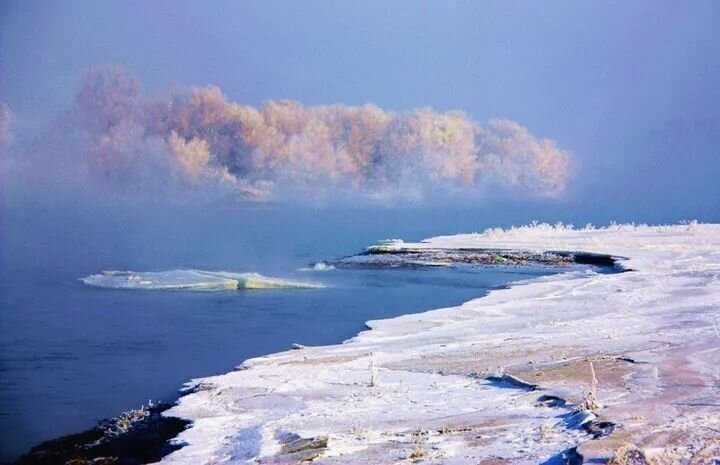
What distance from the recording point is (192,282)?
27.1m

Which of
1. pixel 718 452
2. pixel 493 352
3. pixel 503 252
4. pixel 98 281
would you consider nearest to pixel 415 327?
pixel 493 352

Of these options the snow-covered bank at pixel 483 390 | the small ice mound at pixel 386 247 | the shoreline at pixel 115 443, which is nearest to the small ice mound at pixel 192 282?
the snow-covered bank at pixel 483 390

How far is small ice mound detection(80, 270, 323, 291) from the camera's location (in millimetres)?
26500

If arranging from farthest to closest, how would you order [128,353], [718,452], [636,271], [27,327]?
1. [636,271]
2. [27,327]
3. [128,353]
4. [718,452]

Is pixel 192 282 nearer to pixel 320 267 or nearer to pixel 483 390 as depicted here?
pixel 320 267

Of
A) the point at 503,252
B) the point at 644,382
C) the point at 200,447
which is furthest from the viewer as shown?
the point at 503,252

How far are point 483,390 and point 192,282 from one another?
54.5 ft

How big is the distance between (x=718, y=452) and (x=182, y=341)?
12135 millimetres

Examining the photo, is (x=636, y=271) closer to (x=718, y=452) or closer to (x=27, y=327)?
(x=27, y=327)

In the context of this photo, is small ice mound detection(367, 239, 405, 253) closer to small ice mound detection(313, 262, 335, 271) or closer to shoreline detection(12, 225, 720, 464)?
small ice mound detection(313, 262, 335, 271)

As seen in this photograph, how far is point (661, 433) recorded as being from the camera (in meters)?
8.60

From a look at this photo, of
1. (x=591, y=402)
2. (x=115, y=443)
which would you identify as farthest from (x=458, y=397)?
(x=115, y=443)

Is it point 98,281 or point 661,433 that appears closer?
point 661,433

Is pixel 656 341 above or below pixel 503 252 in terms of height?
below
